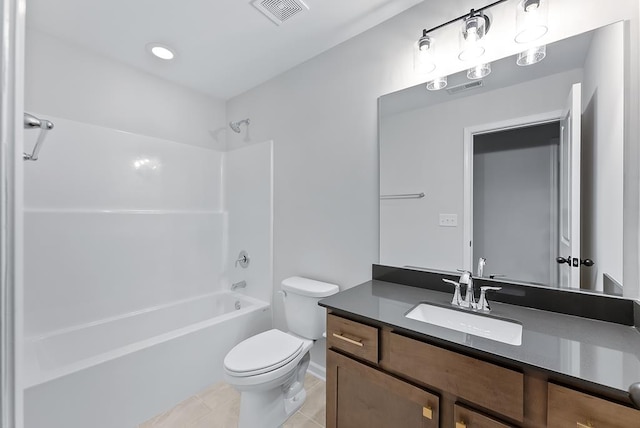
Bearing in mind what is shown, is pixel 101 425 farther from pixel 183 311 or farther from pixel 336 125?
pixel 336 125

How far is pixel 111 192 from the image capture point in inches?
85.2

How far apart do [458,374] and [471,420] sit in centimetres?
14

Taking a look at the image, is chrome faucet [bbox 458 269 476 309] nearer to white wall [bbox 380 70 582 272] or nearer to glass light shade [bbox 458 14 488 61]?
white wall [bbox 380 70 582 272]

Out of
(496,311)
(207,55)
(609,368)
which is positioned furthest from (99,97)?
(609,368)

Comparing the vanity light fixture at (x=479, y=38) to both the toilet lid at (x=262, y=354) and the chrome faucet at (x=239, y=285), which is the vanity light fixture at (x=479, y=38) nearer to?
the toilet lid at (x=262, y=354)

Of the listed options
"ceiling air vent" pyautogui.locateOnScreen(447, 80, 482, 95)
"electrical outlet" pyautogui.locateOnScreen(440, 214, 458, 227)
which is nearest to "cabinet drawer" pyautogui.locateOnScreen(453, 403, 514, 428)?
"electrical outlet" pyautogui.locateOnScreen(440, 214, 458, 227)

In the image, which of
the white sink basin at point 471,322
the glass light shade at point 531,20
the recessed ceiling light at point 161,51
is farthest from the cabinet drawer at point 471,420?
the recessed ceiling light at point 161,51

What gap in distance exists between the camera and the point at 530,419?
2.67 feet

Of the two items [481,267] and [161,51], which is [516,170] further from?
[161,51]

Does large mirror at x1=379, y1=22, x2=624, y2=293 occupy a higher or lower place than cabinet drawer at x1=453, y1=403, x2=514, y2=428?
higher

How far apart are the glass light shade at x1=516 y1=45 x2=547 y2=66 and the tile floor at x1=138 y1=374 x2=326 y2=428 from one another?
2.23 metres

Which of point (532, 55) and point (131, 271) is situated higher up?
point (532, 55)

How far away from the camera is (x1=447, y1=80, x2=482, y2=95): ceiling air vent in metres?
1.41

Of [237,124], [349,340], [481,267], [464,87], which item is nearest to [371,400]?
[349,340]
